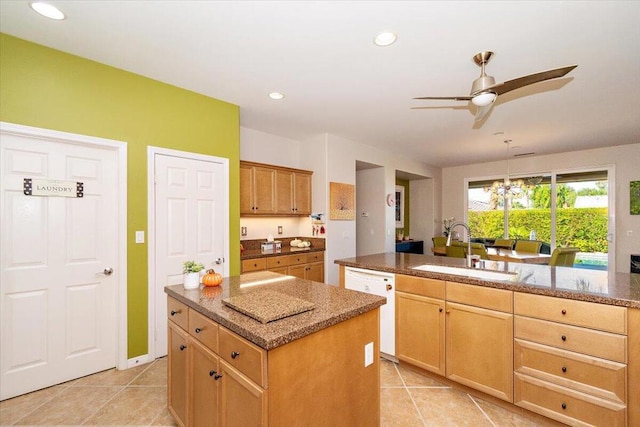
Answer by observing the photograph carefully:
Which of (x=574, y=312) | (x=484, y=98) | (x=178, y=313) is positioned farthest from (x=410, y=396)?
(x=484, y=98)

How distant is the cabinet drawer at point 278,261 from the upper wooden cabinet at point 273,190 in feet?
2.22

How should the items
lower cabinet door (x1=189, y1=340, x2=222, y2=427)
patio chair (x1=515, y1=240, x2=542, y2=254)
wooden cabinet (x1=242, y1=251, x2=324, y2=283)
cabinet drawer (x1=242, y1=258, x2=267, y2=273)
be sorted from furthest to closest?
patio chair (x1=515, y1=240, x2=542, y2=254) < wooden cabinet (x1=242, y1=251, x2=324, y2=283) < cabinet drawer (x1=242, y1=258, x2=267, y2=273) < lower cabinet door (x1=189, y1=340, x2=222, y2=427)

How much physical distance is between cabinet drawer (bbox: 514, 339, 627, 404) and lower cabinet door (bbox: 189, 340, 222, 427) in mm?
1903

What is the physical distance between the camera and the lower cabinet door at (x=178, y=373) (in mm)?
1655

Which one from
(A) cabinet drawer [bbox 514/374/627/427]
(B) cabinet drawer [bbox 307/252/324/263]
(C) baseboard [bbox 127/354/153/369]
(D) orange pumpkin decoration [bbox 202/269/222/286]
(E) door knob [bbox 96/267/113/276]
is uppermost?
(D) orange pumpkin decoration [bbox 202/269/222/286]

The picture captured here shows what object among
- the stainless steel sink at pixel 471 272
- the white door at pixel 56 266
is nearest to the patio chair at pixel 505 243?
the stainless steel sink at pixel 471 272

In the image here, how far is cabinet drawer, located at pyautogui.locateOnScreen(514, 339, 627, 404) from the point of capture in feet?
5.39

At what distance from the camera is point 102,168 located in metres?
2.58

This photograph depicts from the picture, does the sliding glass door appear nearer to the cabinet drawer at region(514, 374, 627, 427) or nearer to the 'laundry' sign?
the cabinet drawer at region(514, 374, 627, 427)

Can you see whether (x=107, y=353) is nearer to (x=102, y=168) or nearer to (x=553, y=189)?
(x=102, y=168)

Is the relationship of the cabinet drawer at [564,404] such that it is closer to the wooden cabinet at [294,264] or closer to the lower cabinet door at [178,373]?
the lower cabinet door at [178,373]

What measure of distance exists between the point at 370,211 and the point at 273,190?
240 cm

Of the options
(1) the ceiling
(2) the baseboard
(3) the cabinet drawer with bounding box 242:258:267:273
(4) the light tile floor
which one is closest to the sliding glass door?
(1) the ceiling

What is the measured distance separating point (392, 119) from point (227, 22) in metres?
2.51
